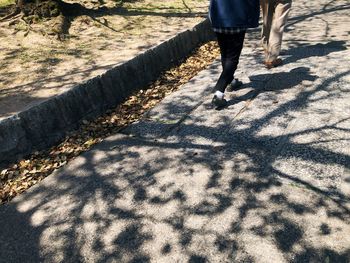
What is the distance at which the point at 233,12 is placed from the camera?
165 inches

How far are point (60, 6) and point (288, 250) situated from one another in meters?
6.49

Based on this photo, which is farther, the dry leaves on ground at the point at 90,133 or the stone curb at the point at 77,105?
the stone curb at the point at 77,105

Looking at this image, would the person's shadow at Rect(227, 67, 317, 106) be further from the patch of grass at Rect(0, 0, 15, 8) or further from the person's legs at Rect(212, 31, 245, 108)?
the patch of grass at Rect(0, 0, 15, 8)

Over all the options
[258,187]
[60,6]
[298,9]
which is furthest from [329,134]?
[298,9]

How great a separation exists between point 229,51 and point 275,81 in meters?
1.30

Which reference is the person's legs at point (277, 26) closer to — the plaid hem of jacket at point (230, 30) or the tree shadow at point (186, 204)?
the plaid hem of jacket at point (230, 30)

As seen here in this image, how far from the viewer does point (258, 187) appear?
10.8 ft

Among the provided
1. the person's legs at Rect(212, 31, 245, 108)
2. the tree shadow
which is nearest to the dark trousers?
the person's legs at Rect(212, 31, 245, 108)

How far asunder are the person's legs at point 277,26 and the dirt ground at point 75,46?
6.32 ft

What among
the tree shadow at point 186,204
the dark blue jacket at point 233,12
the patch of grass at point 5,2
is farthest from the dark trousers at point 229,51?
the patch of grass at point 5,2

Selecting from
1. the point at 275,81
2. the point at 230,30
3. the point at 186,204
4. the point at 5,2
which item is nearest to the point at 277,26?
the point at 275,81

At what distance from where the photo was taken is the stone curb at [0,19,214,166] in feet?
12.8

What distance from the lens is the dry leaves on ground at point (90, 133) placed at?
3734 mm

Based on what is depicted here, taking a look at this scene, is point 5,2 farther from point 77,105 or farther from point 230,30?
point 230,30
